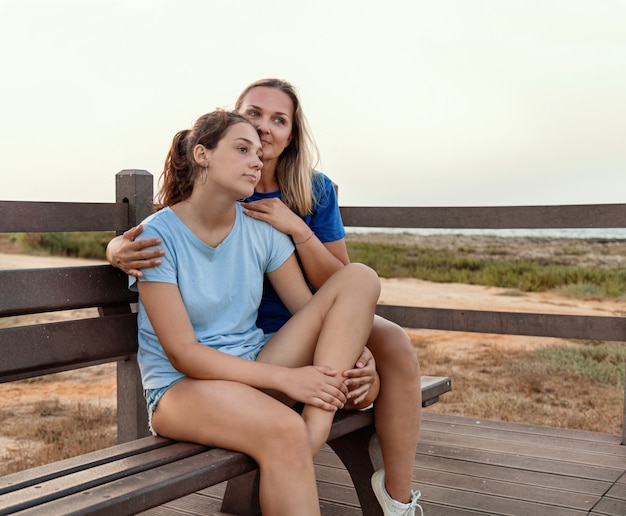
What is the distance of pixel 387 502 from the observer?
7.39ft

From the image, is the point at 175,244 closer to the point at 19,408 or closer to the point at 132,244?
the point at 132,244

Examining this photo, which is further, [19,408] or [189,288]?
[19,408]

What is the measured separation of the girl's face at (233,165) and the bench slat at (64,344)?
0.54 m

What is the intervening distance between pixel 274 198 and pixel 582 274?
636 inches

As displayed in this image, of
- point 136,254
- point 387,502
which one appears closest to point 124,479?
point 136,254

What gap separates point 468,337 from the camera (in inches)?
491

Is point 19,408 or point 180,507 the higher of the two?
point 180,507

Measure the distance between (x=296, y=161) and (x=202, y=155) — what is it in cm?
44

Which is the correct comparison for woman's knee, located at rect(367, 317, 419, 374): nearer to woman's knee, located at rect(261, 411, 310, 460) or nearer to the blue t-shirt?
the blue t-shirt

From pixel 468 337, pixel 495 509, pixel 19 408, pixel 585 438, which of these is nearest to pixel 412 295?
pixel 468 337

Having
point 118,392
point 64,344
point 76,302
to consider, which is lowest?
point 118,392

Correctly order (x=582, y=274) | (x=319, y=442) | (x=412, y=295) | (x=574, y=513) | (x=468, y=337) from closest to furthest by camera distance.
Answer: (x=319, y=442), (x=574, y=513), (x=468, y=337), (x=412, y=295), (x=582, y=274)

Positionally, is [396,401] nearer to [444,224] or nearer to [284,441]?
[284,441]

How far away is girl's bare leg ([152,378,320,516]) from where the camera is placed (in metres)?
1.72
